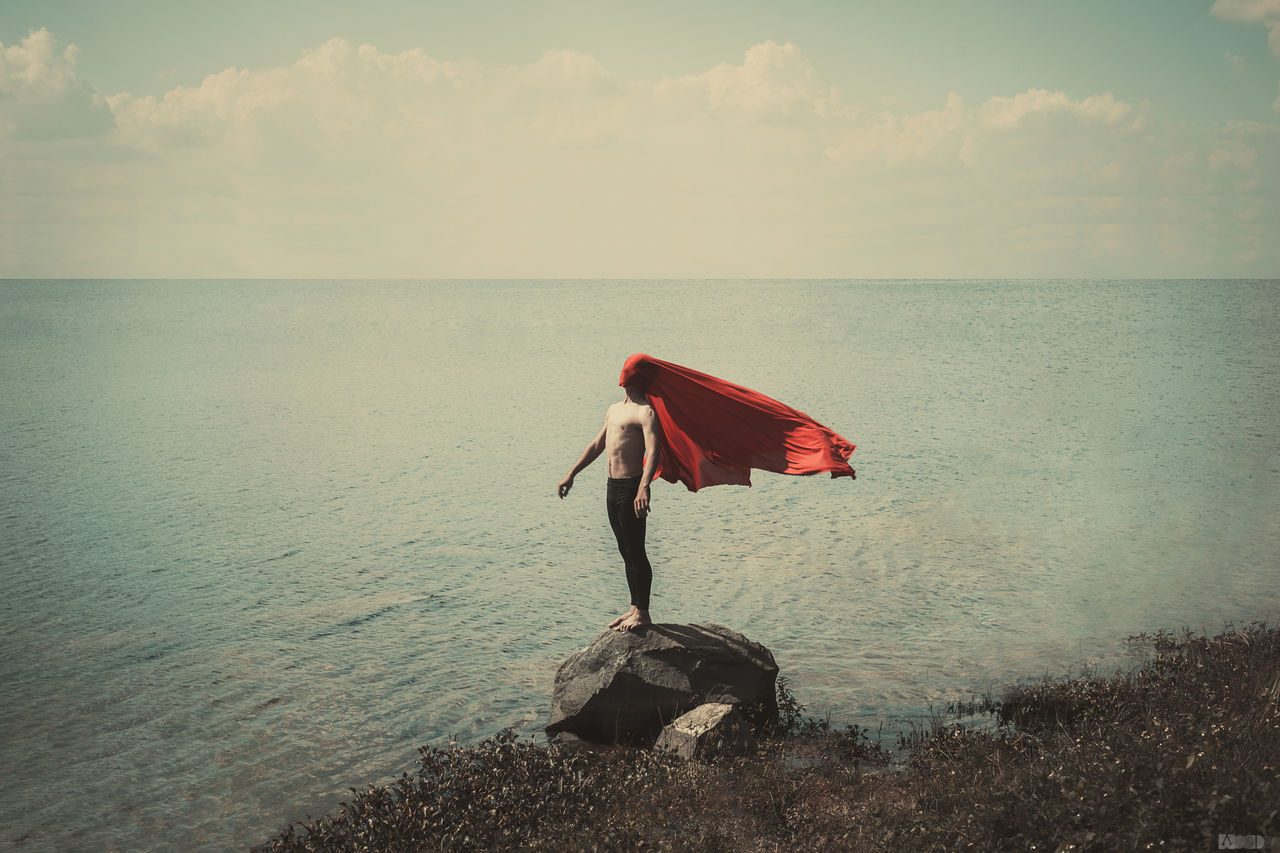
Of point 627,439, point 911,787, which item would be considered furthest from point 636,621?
point 911,787

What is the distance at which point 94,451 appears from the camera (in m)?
27.5

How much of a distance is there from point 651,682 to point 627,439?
2.32m

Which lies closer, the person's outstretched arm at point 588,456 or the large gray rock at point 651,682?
the large gray rock at point 651,682

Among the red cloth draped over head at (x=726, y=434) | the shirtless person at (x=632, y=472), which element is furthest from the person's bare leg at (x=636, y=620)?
the red cloth draped over head at (x=726, y=434)

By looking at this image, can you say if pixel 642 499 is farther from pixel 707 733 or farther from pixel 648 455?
pixel 707 733

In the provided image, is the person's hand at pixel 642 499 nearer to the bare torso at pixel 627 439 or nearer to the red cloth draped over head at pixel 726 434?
the bare torso at pixel 627 439

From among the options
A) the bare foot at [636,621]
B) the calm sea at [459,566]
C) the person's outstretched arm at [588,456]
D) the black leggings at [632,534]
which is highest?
the person's outstretched arm at [588,456]

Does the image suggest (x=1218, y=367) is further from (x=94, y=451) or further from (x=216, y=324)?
(x=216, y=324)

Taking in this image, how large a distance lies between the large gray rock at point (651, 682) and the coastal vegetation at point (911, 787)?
0.35 meters

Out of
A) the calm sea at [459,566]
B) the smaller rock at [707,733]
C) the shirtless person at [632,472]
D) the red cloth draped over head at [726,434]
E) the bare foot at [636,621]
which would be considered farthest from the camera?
the calm sea at [459,566]

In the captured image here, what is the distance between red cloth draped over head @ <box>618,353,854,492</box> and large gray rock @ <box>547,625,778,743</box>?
1583 millimetres

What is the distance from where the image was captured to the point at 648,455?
9.21 meters

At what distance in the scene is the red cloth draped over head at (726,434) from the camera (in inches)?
378

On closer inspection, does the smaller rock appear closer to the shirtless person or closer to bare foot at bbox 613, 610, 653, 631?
bare foot at bbox 613, 610, 653, 631
